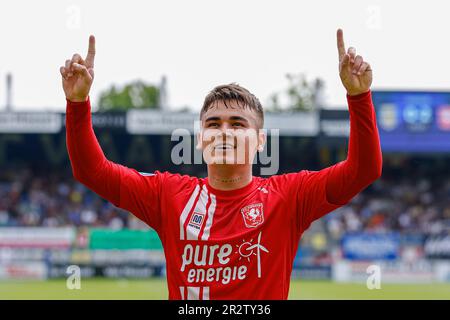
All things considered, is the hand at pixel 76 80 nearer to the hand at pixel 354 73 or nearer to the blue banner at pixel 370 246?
the hand at pixel 354 73

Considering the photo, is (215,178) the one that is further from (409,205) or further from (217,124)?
(409,205)

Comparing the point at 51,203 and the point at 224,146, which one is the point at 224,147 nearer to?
the point at 224,146

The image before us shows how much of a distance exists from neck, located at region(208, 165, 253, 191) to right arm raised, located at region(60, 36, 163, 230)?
0.30m

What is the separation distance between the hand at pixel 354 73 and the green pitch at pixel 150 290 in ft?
41.7

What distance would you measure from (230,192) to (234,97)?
1.50ft

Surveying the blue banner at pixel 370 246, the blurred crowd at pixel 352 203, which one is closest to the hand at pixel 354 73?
the blue banner at pixel 370 246

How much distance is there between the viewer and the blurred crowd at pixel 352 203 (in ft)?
88.2

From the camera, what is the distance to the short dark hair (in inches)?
148

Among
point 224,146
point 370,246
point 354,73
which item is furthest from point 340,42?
point 370,246

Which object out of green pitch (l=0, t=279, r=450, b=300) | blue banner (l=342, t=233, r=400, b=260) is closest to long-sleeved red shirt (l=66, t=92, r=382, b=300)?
green pitch (l=0, t=279, r=450, b=300)

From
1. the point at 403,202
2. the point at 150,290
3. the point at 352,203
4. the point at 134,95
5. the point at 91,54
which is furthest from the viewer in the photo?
the point at 134,95

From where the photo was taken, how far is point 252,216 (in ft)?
12.0

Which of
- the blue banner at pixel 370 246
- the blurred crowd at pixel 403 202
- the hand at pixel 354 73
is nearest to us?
the hand at pixel 354 73

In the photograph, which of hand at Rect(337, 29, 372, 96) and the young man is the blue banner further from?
hand at Rect(337, 29, 372, 96)
